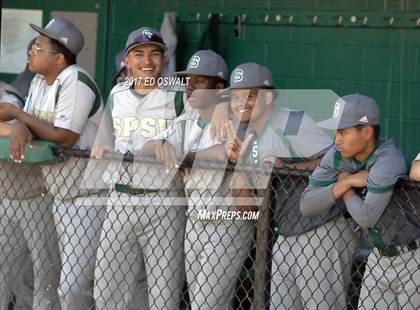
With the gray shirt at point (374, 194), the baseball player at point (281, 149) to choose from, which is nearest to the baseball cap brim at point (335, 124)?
the gray shirt at point (374, 194)

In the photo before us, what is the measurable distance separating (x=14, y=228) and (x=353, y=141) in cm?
232

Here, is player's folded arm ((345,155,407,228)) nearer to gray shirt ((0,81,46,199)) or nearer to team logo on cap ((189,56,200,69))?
team logo on cap ((189,56,200,69))

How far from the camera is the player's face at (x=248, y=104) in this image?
5.89 metres

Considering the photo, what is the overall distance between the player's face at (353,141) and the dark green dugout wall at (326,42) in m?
2.88

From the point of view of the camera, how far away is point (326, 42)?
27.4 feet

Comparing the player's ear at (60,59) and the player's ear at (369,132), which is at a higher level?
the player's ear at (60,59)

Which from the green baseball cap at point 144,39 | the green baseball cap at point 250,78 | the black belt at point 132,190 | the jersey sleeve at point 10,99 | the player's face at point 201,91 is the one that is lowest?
the black belt at point 132,190

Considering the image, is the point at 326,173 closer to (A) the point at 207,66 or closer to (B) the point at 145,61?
(A) the point at 207,66

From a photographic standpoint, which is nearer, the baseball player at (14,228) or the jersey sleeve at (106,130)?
the jersey sleeve at (106,130)

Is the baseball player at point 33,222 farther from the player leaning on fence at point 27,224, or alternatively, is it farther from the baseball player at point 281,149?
the baseball player at point 281,149

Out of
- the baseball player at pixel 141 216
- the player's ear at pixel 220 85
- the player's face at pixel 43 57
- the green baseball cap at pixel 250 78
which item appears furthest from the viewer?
the player's face at pixel 43 57

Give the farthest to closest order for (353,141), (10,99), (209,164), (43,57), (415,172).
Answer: (10,99) < (43,57) < (209,164) < (353,141) < (415,172)

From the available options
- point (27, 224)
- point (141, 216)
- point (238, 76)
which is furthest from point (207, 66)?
point (27, 224)

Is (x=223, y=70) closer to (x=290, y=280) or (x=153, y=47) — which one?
(x=153, y=47)
